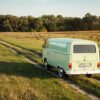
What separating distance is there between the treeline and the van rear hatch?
117 m

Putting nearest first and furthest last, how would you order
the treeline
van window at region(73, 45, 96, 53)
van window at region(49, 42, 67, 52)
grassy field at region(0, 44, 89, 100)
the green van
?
grassy field at region(0, 44, 89, 100), the green van, van window at region(73, 45, 96, 53), van window at region(49, 42, 67, 52), the treeline

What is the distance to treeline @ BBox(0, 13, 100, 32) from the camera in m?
139

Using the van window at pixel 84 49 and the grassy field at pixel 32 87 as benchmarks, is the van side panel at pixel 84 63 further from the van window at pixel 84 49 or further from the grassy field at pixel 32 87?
the grassy field at pixel 32 87

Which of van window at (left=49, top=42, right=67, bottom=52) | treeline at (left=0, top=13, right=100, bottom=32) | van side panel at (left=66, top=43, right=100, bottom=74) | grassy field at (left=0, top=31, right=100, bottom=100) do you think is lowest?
treeline at (left=0, top=13, right=100, bottom=32)

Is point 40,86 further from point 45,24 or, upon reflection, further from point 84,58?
point 45,24

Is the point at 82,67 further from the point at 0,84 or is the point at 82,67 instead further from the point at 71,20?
the point at 71,20

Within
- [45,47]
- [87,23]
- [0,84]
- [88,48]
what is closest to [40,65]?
[45,47]

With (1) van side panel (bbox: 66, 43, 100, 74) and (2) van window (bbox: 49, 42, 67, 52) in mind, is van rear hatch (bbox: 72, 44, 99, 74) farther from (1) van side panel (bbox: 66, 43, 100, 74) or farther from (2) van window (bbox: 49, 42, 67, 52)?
(2) van window (bbox: 49, 42, 67, 52)

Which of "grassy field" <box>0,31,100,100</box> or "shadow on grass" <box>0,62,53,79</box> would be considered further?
"shadow on grass" <box>0,62,53,79</box>

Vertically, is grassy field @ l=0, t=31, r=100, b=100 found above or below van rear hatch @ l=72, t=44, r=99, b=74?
below

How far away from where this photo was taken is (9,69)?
846 inches

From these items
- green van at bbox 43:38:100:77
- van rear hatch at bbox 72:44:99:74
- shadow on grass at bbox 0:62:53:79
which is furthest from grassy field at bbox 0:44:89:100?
van rear hatch at bbox 72:44:99:74

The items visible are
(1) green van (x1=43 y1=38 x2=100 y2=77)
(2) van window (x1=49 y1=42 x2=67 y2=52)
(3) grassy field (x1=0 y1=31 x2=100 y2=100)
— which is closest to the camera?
(3) grassy field (x1=0 y1=31 x2=100 y2=100)

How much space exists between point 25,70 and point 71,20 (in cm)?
12533
